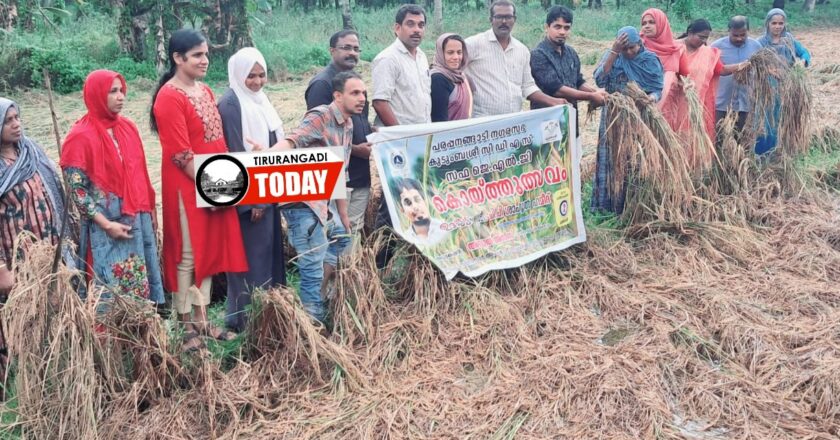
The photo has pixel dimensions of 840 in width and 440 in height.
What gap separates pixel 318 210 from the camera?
3273 millimetres

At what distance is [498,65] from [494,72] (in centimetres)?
5

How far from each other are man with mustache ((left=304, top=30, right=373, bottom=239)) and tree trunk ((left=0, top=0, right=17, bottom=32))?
8.50 metres

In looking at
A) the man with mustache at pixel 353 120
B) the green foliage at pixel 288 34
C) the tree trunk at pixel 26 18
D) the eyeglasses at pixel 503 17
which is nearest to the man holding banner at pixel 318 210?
the man with mustache at pixel 353 120

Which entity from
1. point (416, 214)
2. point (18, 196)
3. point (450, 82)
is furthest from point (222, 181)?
point (450, 82)

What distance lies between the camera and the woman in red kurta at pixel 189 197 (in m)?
3.03

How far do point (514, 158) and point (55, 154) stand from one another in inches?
197

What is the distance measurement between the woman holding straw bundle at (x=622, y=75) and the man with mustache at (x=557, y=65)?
168 millimetres

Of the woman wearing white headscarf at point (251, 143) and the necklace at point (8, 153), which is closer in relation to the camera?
Answer: the necklace at point (8, 153)

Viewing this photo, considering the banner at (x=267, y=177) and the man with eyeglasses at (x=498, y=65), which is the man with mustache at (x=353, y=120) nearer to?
the banner at (x=267, y=177)

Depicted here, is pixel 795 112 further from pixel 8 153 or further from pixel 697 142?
pixel 8 153

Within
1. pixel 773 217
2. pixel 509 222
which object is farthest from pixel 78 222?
pixel 773 217

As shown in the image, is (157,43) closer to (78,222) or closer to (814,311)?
(78,222)

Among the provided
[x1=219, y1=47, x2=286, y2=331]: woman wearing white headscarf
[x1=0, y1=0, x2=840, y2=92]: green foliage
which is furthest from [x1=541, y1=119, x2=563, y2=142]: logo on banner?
[x1=0, y1=0, x2=840, y2=92]: green foliage

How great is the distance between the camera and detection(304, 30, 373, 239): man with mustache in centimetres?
361
